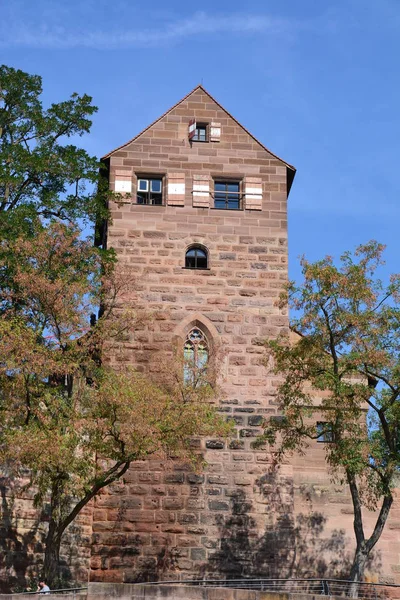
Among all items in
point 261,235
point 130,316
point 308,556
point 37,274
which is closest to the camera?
point 37,274

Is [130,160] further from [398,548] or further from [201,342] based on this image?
[398,548]

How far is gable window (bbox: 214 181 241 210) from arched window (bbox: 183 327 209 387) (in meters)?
3.79

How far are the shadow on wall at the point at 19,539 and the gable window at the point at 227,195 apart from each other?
9.84 m

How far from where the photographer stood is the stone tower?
27.3 metres

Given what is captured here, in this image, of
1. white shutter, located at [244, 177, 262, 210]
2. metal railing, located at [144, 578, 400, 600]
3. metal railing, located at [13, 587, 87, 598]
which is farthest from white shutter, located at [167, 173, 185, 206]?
metal railing, located at [13, 587, 87, 598]

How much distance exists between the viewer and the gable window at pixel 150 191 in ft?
101

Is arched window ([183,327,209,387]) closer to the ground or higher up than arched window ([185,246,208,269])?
closer to the ground

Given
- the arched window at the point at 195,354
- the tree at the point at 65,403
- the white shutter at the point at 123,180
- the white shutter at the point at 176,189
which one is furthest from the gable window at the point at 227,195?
the tree at the point at 65,403

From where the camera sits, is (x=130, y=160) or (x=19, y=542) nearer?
(x=19, y=542)

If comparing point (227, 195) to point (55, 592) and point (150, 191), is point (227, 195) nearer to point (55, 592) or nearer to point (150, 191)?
point (150, 191)

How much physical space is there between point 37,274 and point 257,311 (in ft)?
23.8

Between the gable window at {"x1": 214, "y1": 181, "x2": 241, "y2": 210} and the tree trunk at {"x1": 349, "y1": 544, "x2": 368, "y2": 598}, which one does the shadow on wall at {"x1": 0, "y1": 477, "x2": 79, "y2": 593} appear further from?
the gable window at {"x1": 214, "y1": 181, "x2": 241, "y2": 210}

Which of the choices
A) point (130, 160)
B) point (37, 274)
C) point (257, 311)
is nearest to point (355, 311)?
point (257, 311)

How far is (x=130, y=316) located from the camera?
87.5ft
